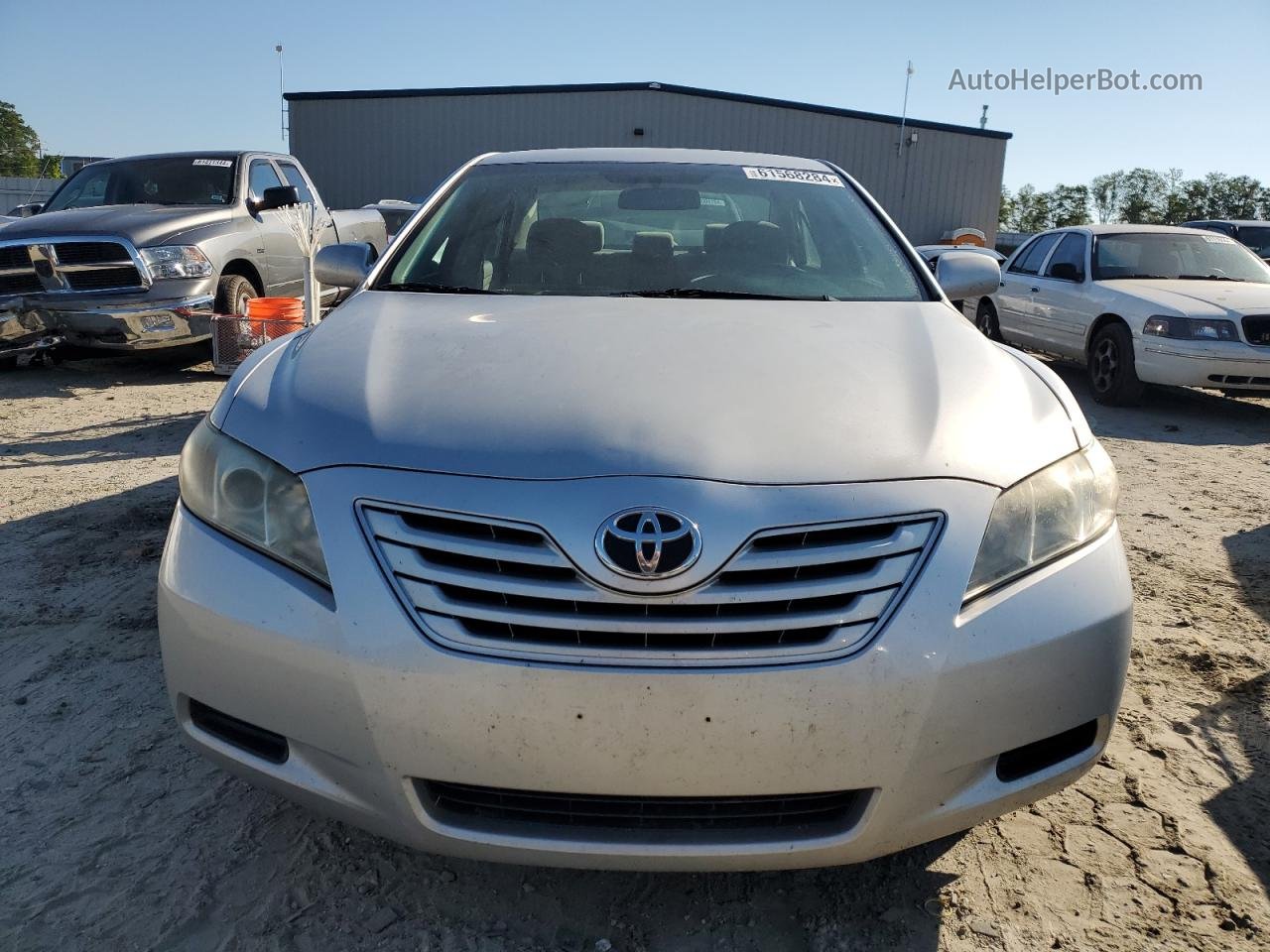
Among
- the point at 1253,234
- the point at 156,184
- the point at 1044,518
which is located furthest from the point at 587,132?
the point at 1044,518

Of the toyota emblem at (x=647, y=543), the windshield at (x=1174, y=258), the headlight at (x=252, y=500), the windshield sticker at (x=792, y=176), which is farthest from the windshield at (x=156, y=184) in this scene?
the toyota emblem at (x=647, y=543)

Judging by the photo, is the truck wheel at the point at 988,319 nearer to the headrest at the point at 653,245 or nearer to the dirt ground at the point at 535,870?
the dirt ground at the point at 535,870

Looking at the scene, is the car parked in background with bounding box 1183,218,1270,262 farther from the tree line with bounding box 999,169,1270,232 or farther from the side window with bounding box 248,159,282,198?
the tree line with bounding box 999,169,1270,232

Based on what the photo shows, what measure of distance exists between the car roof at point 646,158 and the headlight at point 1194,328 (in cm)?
499

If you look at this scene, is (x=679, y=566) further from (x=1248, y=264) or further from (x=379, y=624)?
(x=1248, y=264)

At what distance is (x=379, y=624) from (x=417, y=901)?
0.67 m

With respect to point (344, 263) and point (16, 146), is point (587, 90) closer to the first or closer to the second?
point (344, 263)

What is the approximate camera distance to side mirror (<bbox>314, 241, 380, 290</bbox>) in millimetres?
3150

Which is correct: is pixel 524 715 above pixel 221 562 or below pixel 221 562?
below

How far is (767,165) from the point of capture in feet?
11.3

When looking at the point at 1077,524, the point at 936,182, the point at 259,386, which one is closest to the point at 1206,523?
the point at 1077,524

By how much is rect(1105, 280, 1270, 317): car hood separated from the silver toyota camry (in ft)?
21.0

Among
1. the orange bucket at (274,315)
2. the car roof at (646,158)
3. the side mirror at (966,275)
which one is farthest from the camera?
the orange bucket at (274,315)

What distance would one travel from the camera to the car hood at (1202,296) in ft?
24.1
